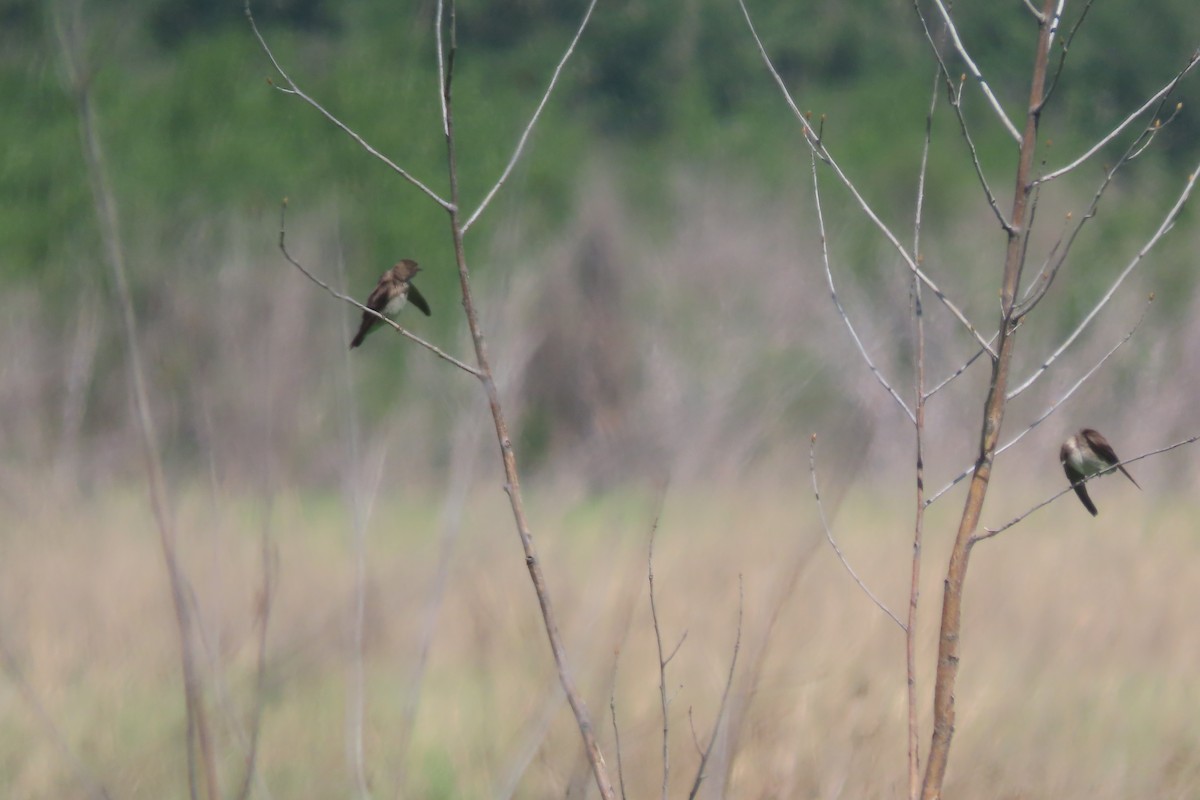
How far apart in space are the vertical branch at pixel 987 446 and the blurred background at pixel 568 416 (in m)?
0.21

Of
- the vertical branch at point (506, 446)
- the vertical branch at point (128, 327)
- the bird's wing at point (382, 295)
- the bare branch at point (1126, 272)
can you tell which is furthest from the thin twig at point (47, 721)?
the bare branch at point (1126, 272)

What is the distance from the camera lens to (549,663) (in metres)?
2.62

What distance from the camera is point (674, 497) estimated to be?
282 centimetres

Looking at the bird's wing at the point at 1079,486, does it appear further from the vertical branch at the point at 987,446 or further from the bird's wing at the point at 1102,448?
the vertical branch at the point at 987,446

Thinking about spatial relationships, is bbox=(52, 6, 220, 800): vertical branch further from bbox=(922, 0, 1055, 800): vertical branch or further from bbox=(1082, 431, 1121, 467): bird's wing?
bbox=(1082, 431, 1121, 467): bird's wing

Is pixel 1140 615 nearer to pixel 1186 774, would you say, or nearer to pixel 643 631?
pixel 1186 774

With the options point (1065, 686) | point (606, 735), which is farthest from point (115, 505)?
point (1065, 686)

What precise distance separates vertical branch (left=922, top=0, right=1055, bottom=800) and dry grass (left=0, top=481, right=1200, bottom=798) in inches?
9.4

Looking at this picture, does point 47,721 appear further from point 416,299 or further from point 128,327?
point 416,299

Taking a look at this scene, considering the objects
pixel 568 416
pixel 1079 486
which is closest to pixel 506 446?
pixel 1079 486

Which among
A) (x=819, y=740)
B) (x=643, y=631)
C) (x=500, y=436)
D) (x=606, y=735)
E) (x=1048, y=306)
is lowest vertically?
(x=500, y=436)

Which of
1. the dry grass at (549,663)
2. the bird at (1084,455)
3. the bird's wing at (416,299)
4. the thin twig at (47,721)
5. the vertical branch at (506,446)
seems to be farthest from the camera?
the dry grass at (549,663)

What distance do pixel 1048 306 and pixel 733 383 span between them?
13375 mm

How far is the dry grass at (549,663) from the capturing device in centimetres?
258
